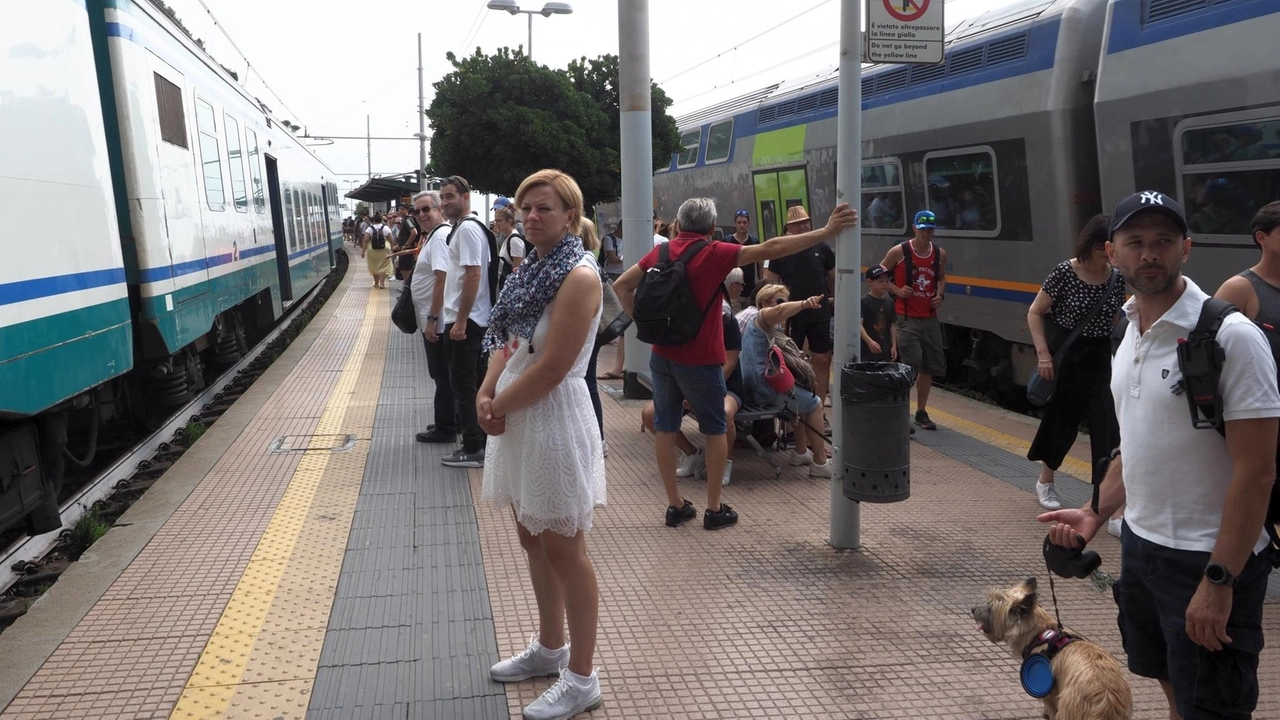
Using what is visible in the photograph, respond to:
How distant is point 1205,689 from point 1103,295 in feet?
10.7

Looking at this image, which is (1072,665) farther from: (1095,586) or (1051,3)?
(1051,3)

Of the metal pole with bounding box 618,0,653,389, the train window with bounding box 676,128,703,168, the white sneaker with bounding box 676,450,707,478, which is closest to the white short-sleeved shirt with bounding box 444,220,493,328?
the white sneaker with bounding box 676,450,707,478

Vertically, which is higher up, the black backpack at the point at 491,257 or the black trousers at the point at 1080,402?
the black backpack at the point at 491,257

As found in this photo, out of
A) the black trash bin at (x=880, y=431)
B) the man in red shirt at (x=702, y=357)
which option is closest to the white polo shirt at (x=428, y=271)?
the man in red shirt at (x=702, y=357)

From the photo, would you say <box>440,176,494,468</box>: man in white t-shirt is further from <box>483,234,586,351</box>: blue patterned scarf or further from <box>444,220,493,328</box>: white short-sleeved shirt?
<box>483,234,586,351</box>: blue patterned scarf

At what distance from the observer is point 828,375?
26.7ft

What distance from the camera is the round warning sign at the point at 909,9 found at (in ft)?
15.7

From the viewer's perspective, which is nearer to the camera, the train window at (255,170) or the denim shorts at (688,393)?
the denim shorts at (688,393)

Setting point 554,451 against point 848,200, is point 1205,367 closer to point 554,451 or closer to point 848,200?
point 554,451

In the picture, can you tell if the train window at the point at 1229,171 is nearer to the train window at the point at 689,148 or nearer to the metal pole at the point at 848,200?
the metal pole at the point at 848,200

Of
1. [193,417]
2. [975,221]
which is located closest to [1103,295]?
[975,221]

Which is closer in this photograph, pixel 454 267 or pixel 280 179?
pixel 454 267

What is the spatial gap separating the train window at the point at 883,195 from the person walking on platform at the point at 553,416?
331 inches

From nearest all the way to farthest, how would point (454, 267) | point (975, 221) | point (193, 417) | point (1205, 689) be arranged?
point (1205, 689) → point (454, 267) → point (193, 417) → point (975, 221)
